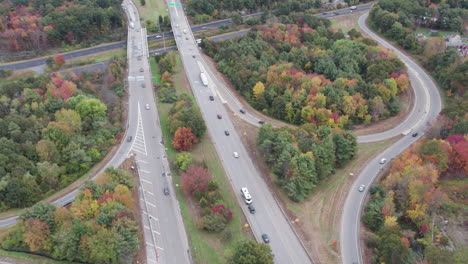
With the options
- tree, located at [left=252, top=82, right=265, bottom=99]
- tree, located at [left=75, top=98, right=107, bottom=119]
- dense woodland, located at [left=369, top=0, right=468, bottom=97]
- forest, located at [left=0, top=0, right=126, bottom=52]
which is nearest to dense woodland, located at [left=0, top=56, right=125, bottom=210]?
tree, located at [left=75, top=98, right=107, bottom=119]

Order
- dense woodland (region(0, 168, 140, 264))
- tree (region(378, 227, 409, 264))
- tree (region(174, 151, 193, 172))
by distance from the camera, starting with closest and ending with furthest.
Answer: tree (region(378, 227, 409, 264))
dense woodland (region(0, 168, 140, 264))
tree (region(174, 151, 193, 172))

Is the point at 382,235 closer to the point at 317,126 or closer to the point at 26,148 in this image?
the point at 317,126

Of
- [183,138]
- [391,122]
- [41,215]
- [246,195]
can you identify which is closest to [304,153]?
[246,195]

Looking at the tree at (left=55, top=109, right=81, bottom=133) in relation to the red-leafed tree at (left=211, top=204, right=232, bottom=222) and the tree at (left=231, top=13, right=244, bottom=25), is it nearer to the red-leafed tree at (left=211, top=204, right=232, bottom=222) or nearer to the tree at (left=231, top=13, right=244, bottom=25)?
the red-leafed tree at (left=211, top=204, right=232, bottom=222)

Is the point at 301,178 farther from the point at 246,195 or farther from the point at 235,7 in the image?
the point at 235,7

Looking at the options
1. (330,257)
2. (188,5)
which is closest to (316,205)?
(330,257)

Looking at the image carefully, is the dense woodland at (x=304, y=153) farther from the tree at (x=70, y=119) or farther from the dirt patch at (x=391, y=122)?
the tree at (x=70, y=119)

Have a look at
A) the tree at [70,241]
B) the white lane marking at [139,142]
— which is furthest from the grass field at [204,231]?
the tree at [70,241]
